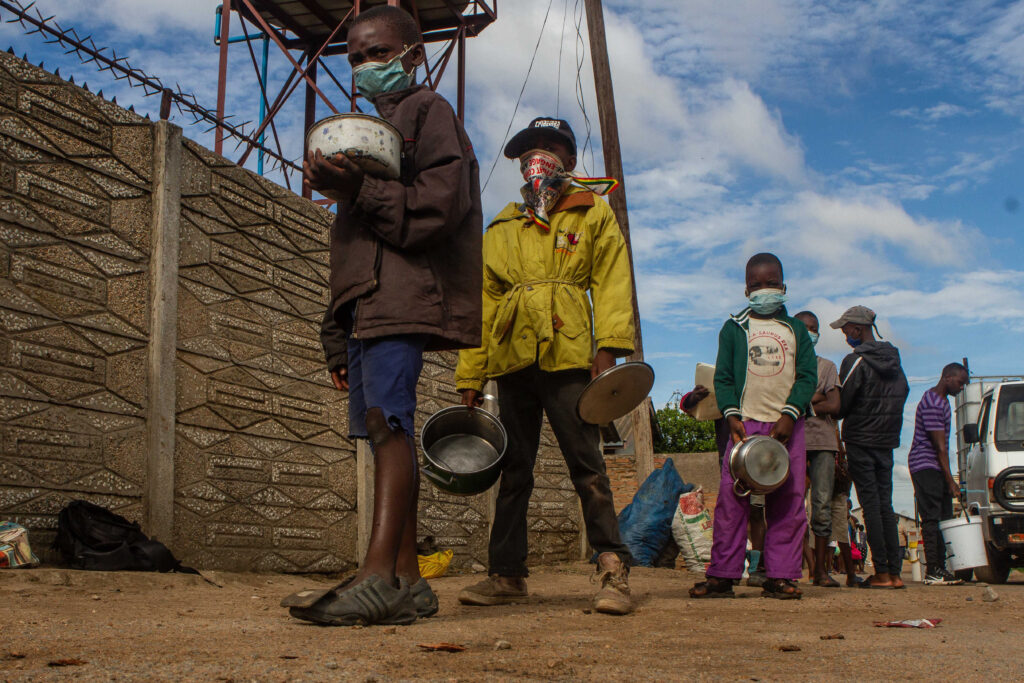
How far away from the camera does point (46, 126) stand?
4.65m

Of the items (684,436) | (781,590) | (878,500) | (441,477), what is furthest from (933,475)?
(684,436)

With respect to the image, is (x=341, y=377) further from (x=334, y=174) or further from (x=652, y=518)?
(x=652, y=518)

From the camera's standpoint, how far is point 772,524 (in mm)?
4812

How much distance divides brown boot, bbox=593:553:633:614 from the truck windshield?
268 inches

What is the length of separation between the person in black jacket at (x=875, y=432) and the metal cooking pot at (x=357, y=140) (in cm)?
491

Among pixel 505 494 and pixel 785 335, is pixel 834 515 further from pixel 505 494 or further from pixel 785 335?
pixel 505 494

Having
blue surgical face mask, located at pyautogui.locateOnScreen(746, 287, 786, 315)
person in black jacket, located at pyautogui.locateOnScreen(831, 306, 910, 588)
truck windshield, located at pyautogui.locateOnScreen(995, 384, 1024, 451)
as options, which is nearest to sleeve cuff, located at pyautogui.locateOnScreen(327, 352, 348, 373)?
blue surgical face mask, located at pyautogui.locateOnScreen(746, 287, 786, 315)

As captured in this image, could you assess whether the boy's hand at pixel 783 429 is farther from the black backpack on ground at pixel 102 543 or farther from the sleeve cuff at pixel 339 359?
the black backpack on ground at pixel 102 543

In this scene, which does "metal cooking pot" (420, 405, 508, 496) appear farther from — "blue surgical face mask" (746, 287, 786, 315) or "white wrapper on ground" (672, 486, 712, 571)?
"white wrapper on ground" (672, 486, 712, 571)

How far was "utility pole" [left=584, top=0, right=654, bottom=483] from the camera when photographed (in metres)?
10.0

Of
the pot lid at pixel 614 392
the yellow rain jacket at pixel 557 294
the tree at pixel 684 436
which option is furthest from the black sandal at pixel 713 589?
the tree at pixel 684 436

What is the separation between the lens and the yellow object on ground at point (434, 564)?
6.50 metres

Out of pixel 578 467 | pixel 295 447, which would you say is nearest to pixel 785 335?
pixel 578 467

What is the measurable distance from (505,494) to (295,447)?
7.29 ft
